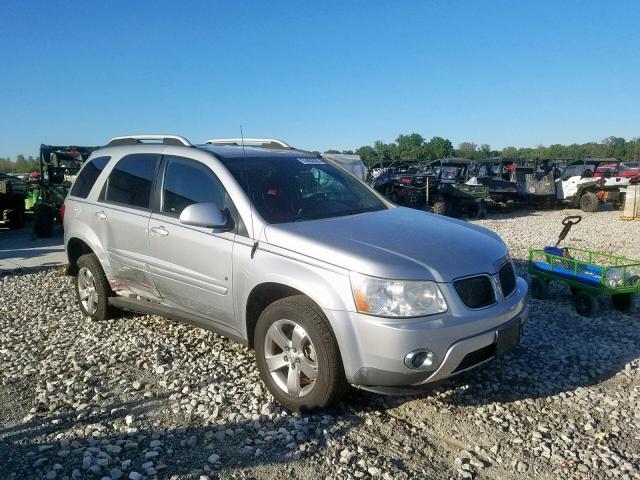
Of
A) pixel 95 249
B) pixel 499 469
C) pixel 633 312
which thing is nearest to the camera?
pixel 499 469

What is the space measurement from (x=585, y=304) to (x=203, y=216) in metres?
4.32

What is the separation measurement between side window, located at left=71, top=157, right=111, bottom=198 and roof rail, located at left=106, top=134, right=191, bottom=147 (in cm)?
24

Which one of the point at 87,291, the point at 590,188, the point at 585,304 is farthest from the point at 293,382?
the point at 590,188

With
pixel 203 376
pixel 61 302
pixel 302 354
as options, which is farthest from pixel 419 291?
pixel 61 302

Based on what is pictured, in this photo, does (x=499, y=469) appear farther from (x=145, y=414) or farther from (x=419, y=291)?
(x=145, y=414)

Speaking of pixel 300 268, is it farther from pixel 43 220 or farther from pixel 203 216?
pixel 43 220

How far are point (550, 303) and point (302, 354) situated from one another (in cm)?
396

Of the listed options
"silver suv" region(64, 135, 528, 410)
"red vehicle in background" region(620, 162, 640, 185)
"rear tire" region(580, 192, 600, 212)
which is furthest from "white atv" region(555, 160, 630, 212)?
"silver suv" region(64, 135, 528, 410)

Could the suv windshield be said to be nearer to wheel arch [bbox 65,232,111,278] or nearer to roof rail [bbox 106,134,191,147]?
roof rail [bbox 106,134,191,147]

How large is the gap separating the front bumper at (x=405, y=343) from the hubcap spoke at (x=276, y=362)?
54 cm

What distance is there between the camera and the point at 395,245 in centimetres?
336

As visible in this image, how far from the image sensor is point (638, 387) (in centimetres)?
394

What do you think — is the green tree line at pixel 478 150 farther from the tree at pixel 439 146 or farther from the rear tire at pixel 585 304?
the rear tire at pixel 585 304

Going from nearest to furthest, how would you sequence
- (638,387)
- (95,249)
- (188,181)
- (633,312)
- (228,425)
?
1. (228,425)
2. (638,387)
3. (188,181)
4. (95,249)
5. (633,312)
